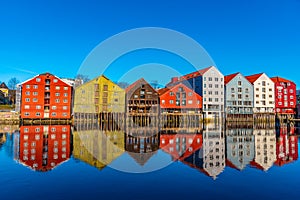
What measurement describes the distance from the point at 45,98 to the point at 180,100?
27.6 metres

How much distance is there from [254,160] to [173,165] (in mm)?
4970

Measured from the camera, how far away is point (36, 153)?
611 inches

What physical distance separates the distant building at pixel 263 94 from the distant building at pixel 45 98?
141 feet

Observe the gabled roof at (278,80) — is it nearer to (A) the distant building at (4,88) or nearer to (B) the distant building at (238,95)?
(B) the distant building at (238,95)

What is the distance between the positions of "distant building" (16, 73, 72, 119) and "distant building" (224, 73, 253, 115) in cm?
3528


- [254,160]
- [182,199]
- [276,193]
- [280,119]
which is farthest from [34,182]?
[280,119]

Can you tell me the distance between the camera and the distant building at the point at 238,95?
5759cm

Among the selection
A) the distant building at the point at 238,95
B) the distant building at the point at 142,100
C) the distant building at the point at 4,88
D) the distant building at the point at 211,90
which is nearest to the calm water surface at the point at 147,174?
the distant building at the point at 142,100

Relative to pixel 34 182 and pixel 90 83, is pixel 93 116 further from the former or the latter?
pixel 34 182

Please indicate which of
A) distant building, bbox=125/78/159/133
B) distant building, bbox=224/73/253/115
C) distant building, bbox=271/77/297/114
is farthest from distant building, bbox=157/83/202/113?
distant building, bbox=271/77/297/114

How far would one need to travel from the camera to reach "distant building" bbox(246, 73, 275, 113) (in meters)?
59.7

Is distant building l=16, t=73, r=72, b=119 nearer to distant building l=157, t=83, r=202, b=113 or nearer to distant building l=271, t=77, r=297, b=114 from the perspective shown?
distant building l=157, t=83, r=202, b=113

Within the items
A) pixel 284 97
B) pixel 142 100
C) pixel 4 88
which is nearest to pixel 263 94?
pixel 284 97

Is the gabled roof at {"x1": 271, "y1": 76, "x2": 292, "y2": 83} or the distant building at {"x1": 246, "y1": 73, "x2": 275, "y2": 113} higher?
the gabled roof at {"x1": 271, "y1": 76, "x2": 292, "y2": 83}
